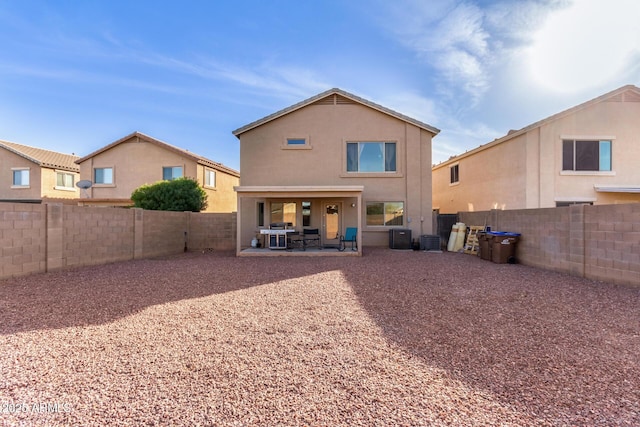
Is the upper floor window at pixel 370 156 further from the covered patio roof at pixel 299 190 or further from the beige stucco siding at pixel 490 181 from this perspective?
the beige stucco siding at pixel 490 181

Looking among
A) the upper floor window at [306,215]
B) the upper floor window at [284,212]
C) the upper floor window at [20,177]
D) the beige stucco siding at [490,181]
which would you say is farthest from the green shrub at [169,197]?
the beige stucco siding at [490,181]

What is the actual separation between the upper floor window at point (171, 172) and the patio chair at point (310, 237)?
36.4 feet

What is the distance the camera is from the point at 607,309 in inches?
205

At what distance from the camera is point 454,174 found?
2070 centimetres

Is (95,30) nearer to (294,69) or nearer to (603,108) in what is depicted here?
(294,69)

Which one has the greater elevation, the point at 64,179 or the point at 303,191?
the point at 64,179

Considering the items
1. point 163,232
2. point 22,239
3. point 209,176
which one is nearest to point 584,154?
point 163,232

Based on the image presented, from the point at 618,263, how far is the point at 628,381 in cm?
547

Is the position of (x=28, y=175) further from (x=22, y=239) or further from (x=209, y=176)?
(x=22, y=239)

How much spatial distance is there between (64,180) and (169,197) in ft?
48.0

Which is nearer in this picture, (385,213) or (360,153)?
(385,213)

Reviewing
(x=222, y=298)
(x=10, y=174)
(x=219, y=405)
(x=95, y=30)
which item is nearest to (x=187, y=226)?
(x=95, y=30)

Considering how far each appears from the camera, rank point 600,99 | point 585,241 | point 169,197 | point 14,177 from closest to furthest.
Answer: point 585,241
point 600,99
point 169,197
point 14,177

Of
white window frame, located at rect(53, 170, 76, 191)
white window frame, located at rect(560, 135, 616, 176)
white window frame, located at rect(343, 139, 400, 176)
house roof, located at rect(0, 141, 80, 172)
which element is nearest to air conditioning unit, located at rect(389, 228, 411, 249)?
white window frame, located at rect(343, 139, 400, 176)
